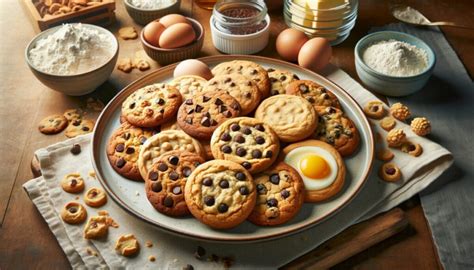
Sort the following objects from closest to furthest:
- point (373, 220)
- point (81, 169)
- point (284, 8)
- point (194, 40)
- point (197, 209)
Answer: point (197, 209)
point (373, 220)
point (81, 169)
point (194, 40)
point (284, 8)

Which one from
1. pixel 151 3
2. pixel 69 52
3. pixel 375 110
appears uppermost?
pixel 69 52

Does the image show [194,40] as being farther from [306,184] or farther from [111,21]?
[306,184]

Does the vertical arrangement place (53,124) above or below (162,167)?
below

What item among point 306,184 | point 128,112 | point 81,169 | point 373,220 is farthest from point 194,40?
point 373,220

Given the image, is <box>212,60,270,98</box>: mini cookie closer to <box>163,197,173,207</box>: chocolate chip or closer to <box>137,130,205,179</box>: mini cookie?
<box>137,130,205,179</box>: mini cookie

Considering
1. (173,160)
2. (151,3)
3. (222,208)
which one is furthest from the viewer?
(151,3)

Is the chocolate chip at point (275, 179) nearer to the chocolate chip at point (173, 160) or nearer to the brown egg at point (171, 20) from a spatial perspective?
the chocolate chip at point (173, 160)

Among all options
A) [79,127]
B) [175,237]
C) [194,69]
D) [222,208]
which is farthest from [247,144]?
[79,127]

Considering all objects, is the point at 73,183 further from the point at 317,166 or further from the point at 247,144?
the point at 317,166
